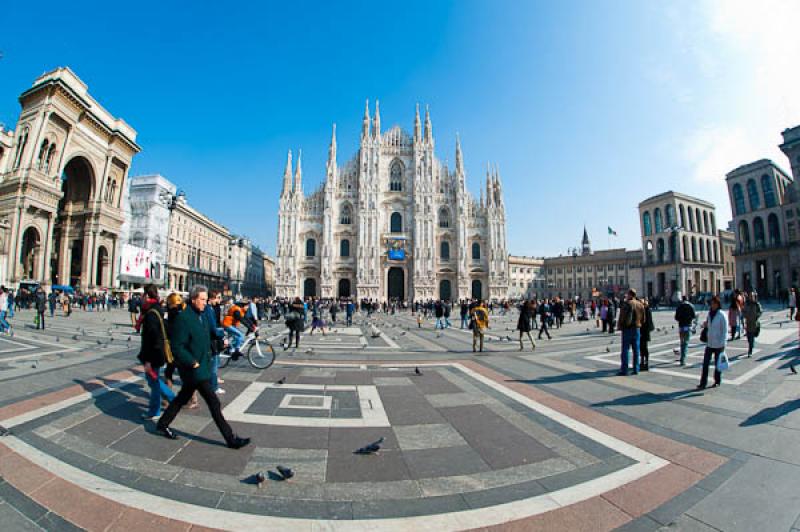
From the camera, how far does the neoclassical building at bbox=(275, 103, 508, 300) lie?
45188mm

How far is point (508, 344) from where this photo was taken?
37.4 feet

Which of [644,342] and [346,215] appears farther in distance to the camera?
[346,215]

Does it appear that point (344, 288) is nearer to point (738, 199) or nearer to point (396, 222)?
point (396, 222)

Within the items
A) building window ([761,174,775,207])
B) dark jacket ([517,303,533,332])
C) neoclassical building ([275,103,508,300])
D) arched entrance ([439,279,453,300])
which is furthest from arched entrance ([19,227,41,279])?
building window ([761,174,775,207])

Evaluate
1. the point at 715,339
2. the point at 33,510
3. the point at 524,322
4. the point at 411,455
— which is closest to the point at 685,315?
the point at 715,339

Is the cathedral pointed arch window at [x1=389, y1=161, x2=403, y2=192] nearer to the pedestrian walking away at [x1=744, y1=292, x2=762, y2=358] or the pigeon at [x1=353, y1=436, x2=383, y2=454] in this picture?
the pedestrian walking away at [x1=744, y1=292, x2=762, y2=358]

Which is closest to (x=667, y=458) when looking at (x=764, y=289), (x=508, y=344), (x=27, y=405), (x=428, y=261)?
(x=27, y=405)

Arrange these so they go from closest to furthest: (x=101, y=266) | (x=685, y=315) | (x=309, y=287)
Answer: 1. (x=685, y=315)
2. (x=101, y=266)
3. (x=309, y=287)

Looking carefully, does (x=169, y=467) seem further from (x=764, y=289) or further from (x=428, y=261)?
(x=764, y=289)

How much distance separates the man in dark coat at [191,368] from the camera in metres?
3.29

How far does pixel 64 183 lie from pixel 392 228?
114ft

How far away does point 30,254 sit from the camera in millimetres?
27797

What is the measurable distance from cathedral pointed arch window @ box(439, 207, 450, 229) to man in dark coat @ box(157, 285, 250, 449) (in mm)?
46743

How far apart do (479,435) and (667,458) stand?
1698mm
